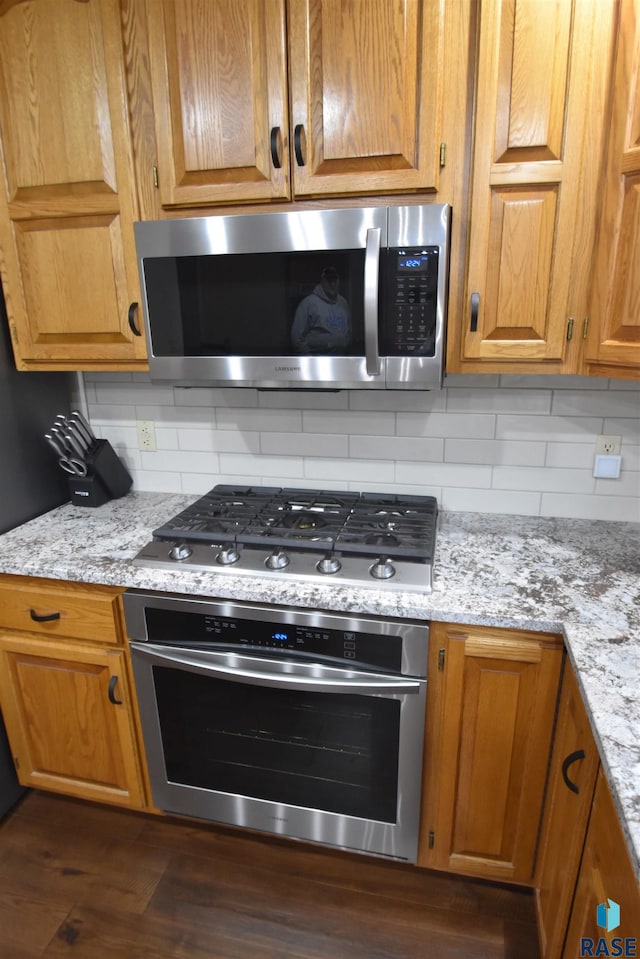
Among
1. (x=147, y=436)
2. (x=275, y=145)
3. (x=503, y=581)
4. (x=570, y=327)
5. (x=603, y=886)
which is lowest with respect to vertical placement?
(x=603, y=886)

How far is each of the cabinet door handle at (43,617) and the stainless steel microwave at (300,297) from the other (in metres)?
0.73

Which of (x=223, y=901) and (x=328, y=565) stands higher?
(x=328, y=565)

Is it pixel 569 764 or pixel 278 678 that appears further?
pixel 278 678

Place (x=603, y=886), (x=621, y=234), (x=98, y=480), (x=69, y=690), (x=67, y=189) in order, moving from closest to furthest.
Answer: (x=603, y=886)
(x=621, y=234)
(x=67, y=189)
(x=69, y=690)
(x=98, y=480)

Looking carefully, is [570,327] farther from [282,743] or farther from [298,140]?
[282,743]

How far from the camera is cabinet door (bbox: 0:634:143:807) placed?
160 cm

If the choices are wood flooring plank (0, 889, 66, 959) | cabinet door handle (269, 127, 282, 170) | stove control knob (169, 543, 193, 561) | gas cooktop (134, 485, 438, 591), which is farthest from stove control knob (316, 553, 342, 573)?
wood flooring plank (0, 889, 66, 959)

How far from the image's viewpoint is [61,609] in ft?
5.13

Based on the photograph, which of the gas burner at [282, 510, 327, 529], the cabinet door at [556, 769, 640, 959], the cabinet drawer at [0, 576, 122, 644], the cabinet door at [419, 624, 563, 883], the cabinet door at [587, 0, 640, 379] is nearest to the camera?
the cabinet door at [556, 769, 640, 959]

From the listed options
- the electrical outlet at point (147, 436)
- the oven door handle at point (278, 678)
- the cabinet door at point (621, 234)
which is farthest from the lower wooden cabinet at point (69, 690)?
the cabinet door at point (621, 234)

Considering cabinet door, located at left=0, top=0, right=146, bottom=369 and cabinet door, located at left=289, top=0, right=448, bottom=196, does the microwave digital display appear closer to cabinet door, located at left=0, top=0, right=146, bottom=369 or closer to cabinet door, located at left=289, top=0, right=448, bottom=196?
cabinet door, located at left=289, top=0, right=448, bottom=196

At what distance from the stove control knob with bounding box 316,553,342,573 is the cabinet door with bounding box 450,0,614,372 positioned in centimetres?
61

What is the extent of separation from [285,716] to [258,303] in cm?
107

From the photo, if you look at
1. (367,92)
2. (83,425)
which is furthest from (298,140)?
(83,425)
